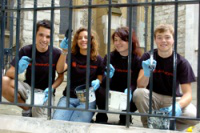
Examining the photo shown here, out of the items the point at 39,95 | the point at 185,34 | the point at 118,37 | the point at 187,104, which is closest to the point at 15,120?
the point at 39,95

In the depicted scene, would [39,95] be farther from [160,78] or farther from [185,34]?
[185,34]

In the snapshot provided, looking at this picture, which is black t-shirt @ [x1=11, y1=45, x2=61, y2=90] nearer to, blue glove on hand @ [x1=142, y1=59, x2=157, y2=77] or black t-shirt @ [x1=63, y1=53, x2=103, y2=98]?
black t-shirt @ [x1=63, y1=53, x2=103, y2=98]

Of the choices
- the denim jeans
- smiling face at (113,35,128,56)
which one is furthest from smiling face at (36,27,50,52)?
smiling face at (113,35,128,56)

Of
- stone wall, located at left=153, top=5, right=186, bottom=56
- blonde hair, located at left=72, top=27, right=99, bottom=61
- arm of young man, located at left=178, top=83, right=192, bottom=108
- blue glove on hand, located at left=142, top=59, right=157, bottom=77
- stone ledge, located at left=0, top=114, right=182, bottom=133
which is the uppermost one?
stone wall, located at left=153, top=5, right=186, bottom=56

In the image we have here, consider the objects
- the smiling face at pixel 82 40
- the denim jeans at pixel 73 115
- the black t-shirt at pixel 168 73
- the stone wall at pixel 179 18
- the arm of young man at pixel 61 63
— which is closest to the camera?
the black t-shirt at pixel 168 73

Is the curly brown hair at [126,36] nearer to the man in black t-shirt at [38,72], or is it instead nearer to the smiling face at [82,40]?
the smiling face at [82,40]

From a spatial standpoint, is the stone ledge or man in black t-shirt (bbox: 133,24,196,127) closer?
the stone ledge

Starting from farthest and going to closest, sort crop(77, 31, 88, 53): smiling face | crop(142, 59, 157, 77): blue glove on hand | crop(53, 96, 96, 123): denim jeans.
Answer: crop(77, 31, 88, 53): smiling face
crop(53, 96, 96, 123): denim jeans
crop(142, 59, 157, 77): blue glove on hand

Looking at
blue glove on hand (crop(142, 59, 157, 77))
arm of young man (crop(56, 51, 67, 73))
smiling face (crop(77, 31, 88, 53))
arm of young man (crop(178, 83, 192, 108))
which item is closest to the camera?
blue glove on hand (crop(142, 59, 157, 77))

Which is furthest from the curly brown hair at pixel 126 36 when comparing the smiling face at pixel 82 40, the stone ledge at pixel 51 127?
the stone ledge at pixel 51 127

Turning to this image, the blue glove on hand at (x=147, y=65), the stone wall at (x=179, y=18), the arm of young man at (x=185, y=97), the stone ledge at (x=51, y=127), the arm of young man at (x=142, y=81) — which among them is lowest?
the stone ledge at (x=51, y=127)

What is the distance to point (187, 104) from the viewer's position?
2031 mm

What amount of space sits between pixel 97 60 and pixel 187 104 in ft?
3.63

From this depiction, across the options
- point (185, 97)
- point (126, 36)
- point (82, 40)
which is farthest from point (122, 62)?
point (185, 97)
